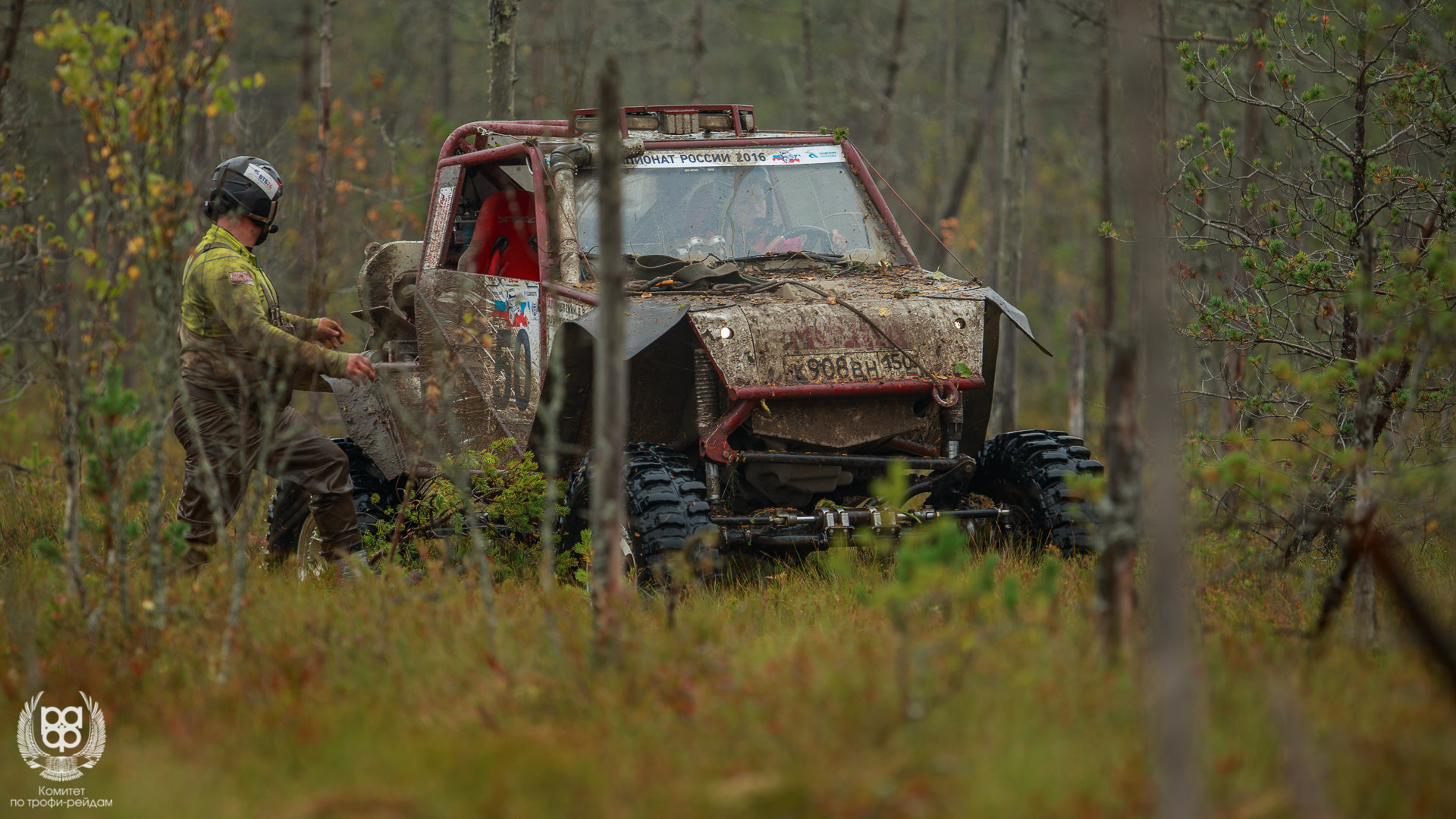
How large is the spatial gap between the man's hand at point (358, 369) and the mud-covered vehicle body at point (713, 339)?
38cm

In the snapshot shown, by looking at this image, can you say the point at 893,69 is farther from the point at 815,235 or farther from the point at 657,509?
the point at 657,509

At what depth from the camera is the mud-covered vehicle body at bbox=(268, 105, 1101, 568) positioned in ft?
18.2

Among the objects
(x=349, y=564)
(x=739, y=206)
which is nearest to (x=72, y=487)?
(x=349, y=564)

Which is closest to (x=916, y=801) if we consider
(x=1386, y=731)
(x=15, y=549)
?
(x=1386, y=731)

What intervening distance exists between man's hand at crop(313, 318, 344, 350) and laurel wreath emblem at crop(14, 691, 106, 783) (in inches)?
101

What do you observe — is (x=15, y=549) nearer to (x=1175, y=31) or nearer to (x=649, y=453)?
(x=649, y=453)

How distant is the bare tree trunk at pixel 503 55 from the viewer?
1021cm

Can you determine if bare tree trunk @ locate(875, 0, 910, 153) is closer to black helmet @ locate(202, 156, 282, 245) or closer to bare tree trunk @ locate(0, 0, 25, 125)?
black helmet @ locate(202, 156, 282, 245)

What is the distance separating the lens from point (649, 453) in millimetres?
5727

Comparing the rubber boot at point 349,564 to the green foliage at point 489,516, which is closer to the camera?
the rubber boot at point 349,564

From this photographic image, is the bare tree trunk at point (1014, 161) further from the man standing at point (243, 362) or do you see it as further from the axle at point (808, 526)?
the man standing at point (243, 362)

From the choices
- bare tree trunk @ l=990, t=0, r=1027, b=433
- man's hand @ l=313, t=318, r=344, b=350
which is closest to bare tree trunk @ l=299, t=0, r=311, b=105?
bare tree trunk @ l=990, t=0, r=1027, b=433

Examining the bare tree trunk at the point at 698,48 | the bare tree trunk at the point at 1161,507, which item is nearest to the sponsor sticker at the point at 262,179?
the bare tree trunk at the point at 1161,507

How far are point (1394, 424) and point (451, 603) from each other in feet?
16.0
